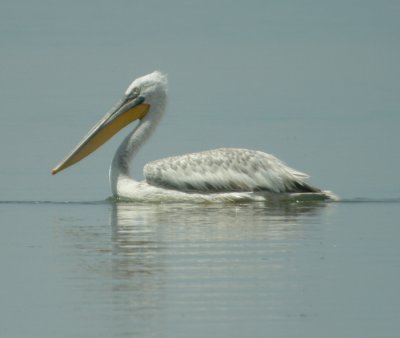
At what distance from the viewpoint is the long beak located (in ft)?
45.7

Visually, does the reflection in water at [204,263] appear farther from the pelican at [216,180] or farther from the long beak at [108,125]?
the long beak at [108,125]

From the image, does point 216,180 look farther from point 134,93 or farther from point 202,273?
point 202,273

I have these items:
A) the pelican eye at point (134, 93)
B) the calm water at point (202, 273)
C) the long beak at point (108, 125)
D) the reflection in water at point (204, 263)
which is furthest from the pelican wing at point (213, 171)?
the pelican eye at point (134, 93)

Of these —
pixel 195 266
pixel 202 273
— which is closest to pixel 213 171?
pixel 195 266

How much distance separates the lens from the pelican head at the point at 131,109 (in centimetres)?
1398

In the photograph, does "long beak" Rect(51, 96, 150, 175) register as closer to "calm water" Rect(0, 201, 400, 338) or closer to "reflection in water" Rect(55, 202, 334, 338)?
"reflection in water" Rect(55, 202, 334, 338)

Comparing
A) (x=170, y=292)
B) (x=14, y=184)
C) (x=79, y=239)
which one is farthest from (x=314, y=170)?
(x=170, y=292)

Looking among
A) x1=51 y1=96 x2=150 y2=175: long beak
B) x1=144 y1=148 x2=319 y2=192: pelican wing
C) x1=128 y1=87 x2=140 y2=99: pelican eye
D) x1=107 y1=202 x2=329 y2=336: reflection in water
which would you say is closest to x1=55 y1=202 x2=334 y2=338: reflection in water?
x1=107 y1=202 x2=329 y2=336: reflection in water

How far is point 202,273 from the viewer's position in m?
8.66

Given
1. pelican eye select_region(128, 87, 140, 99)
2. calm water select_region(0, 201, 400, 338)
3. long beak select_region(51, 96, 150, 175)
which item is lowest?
calm water select_region(0, 201, 400, 338)

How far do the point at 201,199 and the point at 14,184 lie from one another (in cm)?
228

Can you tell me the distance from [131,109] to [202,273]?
5.59 metres

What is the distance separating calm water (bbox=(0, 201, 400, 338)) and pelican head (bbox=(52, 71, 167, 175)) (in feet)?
6.15

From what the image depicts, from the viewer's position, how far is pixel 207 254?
371 inches
